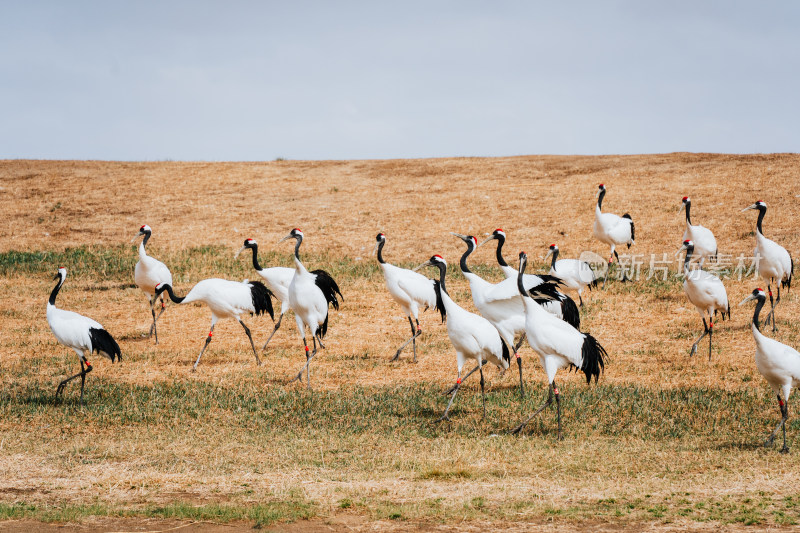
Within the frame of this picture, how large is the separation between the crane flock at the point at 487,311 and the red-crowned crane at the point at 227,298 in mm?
17

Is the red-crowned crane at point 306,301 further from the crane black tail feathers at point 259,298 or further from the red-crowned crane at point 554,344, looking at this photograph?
the red-crowned crane at point 554,344

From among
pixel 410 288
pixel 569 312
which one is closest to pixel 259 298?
pixel 410 288

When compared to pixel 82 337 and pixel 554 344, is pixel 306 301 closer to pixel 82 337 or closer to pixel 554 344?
pixel 82 337

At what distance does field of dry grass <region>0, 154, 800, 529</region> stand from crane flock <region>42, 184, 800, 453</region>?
45 centimetres

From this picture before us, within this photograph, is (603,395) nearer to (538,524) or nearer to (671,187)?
(538,524)

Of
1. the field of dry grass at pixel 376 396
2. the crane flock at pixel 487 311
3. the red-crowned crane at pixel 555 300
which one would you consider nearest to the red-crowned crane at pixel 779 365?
the crane flock at pixel 487 311

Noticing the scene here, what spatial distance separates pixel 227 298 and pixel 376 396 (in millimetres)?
3731

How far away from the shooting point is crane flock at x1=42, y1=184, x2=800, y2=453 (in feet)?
31.1

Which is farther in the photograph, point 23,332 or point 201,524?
point 23,332

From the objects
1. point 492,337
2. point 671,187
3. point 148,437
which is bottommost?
point 148,437

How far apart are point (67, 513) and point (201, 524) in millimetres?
1140

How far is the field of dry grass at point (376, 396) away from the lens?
7.04 meters

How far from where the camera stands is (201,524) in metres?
6.45

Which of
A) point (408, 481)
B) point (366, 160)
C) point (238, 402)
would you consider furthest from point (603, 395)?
point (366, 160)
